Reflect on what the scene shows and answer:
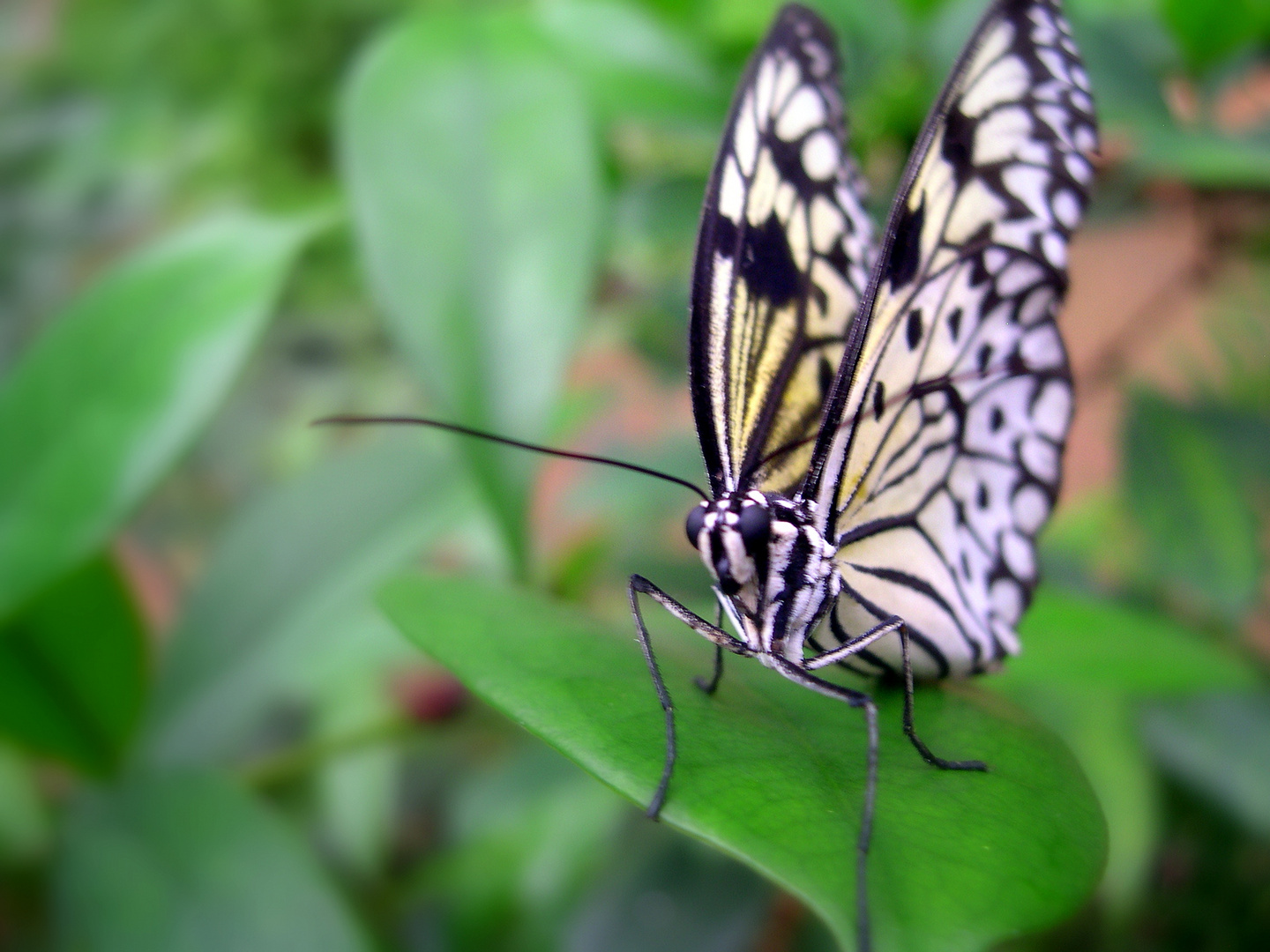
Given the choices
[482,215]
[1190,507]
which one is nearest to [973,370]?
[482,215]

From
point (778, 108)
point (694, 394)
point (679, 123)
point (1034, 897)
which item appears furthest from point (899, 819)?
point (679, 123)

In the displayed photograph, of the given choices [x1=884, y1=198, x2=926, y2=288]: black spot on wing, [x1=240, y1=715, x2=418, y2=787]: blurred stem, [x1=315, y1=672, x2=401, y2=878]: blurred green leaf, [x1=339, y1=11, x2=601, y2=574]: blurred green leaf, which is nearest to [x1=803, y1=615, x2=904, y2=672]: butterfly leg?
[x1=884, y1=198, x2=926, y2=288]: black spot on wing

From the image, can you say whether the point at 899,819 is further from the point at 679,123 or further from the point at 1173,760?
the point at 1173,760

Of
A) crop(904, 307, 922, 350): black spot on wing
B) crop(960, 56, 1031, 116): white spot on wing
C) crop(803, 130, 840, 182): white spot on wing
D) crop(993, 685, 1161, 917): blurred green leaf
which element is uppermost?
crop(960, 56, 1031, 116): white spot on wing

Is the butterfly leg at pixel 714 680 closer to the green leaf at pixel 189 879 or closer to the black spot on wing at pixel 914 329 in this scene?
the black spot on wing at pixel 914 329

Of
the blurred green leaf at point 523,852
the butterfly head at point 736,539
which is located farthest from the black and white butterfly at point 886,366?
the blurred green leaf at point 523,852

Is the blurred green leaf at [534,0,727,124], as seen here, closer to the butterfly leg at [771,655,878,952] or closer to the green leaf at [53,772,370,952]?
the butterfly leg at [771,655,878,952]
